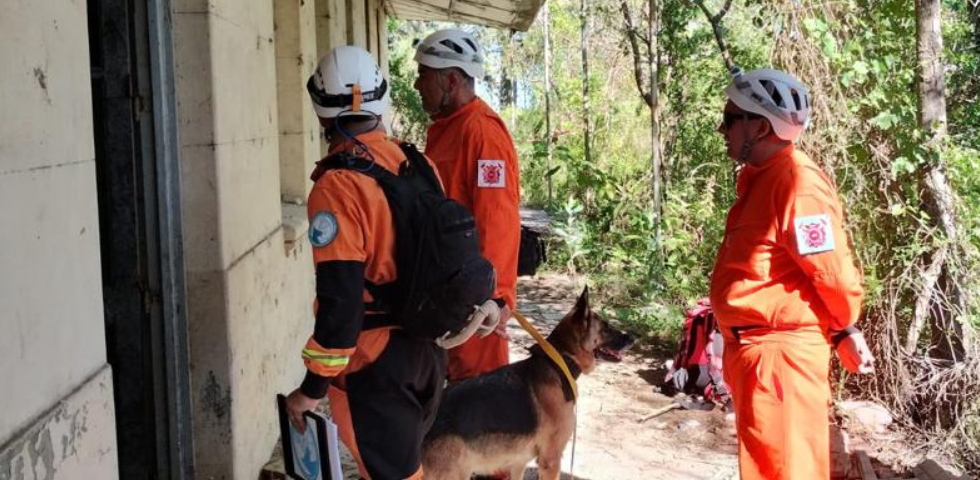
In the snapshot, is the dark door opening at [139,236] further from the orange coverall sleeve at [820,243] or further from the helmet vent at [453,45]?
the orange coverall sleeve at [820,243]

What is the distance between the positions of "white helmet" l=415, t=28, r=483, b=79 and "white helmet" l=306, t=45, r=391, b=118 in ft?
3.74

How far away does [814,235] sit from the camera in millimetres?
3133

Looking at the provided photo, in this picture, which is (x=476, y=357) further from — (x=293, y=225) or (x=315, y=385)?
(x=315, y=385)

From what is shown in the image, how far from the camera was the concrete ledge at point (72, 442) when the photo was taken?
2129mm

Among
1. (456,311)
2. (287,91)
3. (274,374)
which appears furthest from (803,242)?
(287,91)

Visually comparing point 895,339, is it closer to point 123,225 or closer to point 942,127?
point 942,127

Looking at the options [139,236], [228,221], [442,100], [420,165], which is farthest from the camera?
[442,100]

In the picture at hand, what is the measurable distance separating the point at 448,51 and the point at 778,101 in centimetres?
143

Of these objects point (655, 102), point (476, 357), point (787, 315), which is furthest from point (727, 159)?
point (787, 315)

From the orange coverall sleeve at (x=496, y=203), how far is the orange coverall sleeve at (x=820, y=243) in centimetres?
126

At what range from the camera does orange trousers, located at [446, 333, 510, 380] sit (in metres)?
4.50

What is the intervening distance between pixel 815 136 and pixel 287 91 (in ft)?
11.5

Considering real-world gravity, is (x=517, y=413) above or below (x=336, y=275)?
below

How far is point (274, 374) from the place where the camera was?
493 cm
